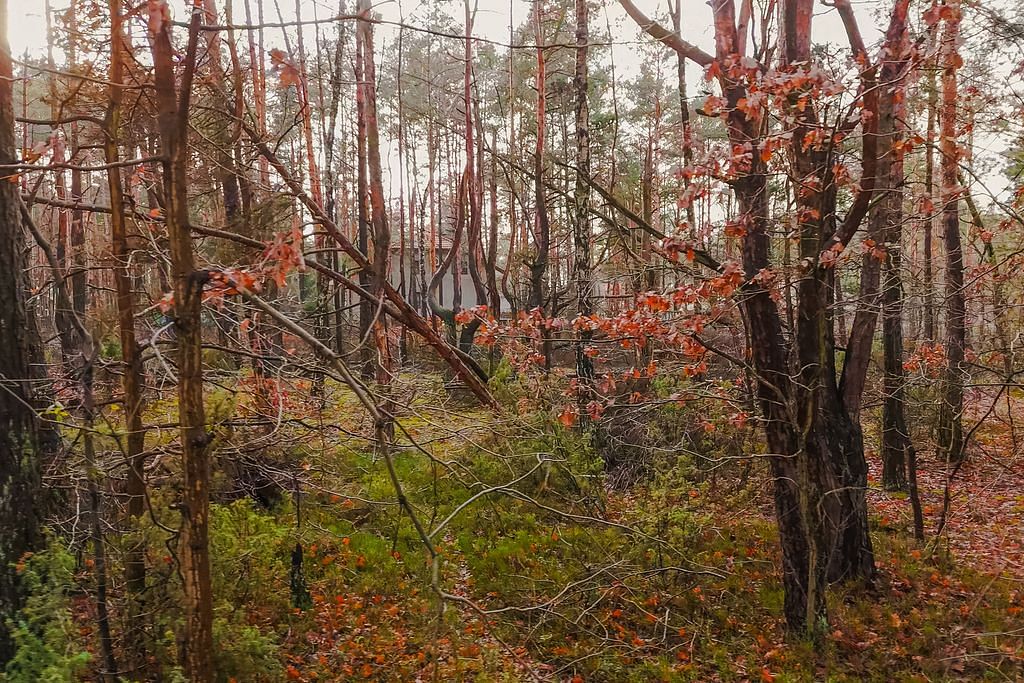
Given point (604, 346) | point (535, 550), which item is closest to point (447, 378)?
point (604, 346)

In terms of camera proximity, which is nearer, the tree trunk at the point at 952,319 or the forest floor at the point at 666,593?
the forest floor at the point at 666,593

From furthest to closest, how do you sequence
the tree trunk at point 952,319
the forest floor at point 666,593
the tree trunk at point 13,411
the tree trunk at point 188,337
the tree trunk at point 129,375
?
the tree trunk at point 952,319 < the forest floor at point 666,593 < the tree trunk at point 13,411 < the tree trunk at point 129,375 < the tree trunk at point 188,337

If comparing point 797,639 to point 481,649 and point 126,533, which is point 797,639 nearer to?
point 481,649

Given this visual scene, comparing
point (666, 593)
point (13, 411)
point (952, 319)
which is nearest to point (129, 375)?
point (13, 411)

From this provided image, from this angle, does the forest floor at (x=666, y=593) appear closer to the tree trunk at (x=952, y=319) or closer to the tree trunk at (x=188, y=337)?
the tree trunk at (x=952, y=319)

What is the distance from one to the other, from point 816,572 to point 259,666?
436cm

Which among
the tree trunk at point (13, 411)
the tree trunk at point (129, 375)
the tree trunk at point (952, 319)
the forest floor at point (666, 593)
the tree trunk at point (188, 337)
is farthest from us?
the tree trunk at point (952, 319)

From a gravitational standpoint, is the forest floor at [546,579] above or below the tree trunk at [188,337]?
below

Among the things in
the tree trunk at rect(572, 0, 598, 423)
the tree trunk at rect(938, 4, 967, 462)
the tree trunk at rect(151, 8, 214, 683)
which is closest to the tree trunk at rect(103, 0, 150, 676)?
the tree trunk at rect(151, 8, 214, 683)

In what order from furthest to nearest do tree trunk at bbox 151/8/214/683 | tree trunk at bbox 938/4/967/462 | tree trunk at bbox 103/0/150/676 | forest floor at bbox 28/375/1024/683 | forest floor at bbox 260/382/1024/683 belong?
tree trunk at bbox 938/4/967/462
forest floor at bbox 260/382/1024/683
forest floor at bbox 28/375/1024/683
tree trunk at bbox 103/0/150/676
tree trunk at bbox 151/8/214/683

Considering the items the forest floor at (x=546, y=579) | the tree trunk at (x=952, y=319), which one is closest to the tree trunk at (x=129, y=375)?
the forest floor at (x=546, y=579)

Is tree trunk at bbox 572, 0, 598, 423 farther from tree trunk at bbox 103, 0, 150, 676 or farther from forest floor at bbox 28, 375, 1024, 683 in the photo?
tree trunk at bbox 103, 0, 150, 676

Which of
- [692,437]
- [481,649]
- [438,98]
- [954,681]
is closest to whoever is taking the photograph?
[954,681]

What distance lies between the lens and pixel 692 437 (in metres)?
Result: 9.78
